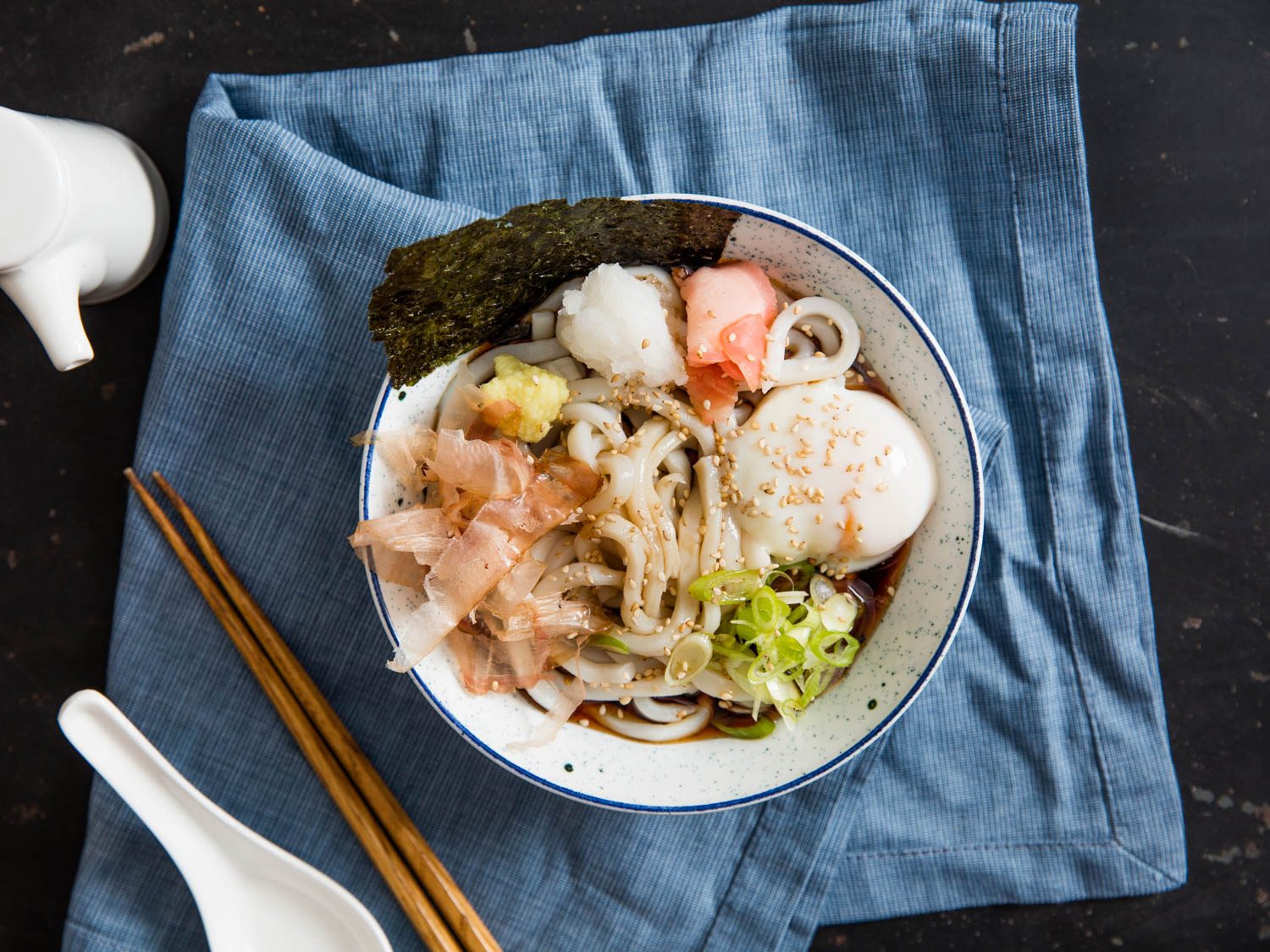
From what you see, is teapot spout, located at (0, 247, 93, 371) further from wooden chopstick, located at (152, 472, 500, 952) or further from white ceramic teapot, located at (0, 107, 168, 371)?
wooden chopstick, located at (152, 472, 500, 952)

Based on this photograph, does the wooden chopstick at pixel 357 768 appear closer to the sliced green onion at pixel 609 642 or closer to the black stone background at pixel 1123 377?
the black stone background at pixel 1123 377

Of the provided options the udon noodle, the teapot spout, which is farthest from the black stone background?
the udon noodle

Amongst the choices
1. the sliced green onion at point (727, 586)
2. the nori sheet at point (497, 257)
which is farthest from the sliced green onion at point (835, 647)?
the nori sheet at point (497, 257)

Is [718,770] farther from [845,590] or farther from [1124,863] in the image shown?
[1124,863]

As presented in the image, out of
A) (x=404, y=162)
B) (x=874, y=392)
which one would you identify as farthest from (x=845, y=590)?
(x=404, y=162)

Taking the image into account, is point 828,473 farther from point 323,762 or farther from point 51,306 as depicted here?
point 51,306

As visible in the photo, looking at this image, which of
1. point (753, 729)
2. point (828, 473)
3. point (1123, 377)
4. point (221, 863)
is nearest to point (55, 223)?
point (221, 863)
